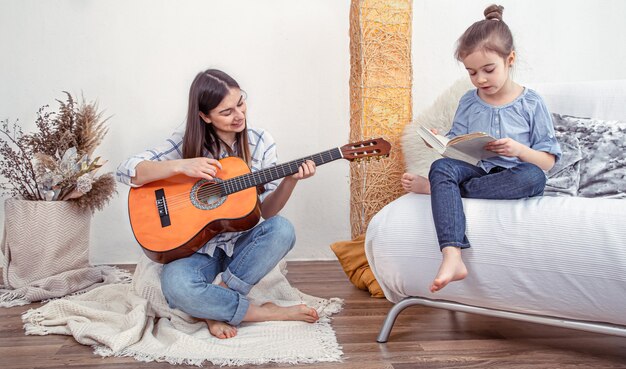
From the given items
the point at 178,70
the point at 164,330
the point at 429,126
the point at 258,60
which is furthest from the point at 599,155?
the point at 178,70

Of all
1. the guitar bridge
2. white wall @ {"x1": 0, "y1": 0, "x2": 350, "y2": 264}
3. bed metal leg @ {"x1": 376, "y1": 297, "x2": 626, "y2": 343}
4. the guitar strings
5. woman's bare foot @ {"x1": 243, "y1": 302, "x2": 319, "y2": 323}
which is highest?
white wall @ {"x1": 0, "y1": 0, "x2": 350, "y2": 264}

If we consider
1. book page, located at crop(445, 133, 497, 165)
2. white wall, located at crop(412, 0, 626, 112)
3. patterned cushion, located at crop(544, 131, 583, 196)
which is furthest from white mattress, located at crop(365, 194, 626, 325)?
white wall, located at crop(412, 0, 626, 112)

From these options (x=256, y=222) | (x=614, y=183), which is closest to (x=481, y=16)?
(x=614, y=183)

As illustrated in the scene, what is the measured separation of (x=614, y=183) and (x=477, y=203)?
65 cm

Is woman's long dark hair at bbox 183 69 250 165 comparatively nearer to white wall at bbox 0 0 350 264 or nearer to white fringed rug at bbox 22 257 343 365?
white fringed rug at bbox 22 257 343 365

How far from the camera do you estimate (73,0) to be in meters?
2.52

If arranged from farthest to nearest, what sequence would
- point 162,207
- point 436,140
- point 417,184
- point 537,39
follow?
point 537,39 → point 162,207 → point 417,184 → point 436,140

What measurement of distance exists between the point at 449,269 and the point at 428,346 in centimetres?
30

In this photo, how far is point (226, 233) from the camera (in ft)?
5.65

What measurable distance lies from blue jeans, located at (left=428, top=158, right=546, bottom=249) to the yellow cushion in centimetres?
67

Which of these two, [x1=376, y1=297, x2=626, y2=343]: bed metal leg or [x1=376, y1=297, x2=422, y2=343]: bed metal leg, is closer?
[x1=376, y1=297, x2=626, y2=343]: bed metal leg

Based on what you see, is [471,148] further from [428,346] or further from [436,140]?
[428,346]

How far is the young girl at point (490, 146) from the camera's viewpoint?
1309 mm

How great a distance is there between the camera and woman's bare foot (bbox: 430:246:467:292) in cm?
124
